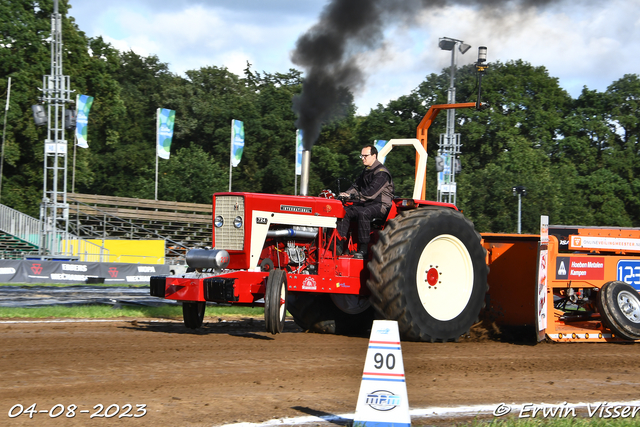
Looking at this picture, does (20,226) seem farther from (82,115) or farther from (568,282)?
(568,282)

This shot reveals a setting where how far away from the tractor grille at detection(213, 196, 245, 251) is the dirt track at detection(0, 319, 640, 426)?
41.1 inches

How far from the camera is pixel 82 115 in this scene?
36.1 metres

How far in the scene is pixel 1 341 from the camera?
720 centimetres

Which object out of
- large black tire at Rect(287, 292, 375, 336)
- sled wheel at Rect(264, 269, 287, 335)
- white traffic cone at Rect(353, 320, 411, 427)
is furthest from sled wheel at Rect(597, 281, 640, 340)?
white traffic cone at Rect(353, 320, 411, 427)

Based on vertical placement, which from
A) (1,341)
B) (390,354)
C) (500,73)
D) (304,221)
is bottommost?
(1,341)

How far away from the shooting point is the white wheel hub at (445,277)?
802cm

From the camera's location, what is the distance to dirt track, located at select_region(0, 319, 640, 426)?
4703mm

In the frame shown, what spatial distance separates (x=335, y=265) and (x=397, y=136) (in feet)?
142

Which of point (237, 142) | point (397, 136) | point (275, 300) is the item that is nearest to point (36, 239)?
point (237, 142)

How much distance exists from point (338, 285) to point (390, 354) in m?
3.52

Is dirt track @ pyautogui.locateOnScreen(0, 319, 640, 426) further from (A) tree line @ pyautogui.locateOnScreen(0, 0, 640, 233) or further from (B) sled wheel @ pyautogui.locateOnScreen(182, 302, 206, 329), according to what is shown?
(A) tree line @ pyautogui.locateOnScreen(0, 0, 640, 233)

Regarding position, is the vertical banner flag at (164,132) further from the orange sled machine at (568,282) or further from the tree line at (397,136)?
the orange sled machine at (568,282)

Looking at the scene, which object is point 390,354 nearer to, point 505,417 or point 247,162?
point 505,417

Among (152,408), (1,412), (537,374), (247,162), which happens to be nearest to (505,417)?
(537,374)
